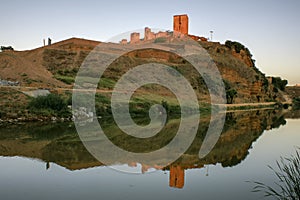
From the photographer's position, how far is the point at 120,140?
1608cm

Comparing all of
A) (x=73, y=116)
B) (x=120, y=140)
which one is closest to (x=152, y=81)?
(x=73, y=116)

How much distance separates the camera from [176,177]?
366 inches

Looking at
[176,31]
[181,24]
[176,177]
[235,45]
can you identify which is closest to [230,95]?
[176,31]

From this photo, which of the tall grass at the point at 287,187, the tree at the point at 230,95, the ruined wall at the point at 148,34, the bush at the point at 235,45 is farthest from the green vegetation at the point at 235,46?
the tall grass at the point at 287,187

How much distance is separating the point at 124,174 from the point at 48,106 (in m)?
15.2

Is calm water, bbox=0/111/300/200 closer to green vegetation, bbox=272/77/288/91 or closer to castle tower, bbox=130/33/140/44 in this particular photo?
castle tower, bbox=130/33/140/44

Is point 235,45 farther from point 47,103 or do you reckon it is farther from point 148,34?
point 47,103

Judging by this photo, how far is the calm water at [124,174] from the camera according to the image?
7617mm

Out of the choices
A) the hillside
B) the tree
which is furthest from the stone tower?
the tree

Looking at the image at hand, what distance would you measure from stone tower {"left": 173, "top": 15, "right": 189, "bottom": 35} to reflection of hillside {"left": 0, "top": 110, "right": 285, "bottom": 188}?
56.3 m

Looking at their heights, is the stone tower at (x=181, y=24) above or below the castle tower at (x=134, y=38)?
above

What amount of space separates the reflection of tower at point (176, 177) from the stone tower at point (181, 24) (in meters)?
66.2

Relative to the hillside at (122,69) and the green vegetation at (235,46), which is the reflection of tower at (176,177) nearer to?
the hillside at (122,69)

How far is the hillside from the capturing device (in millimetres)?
33750
